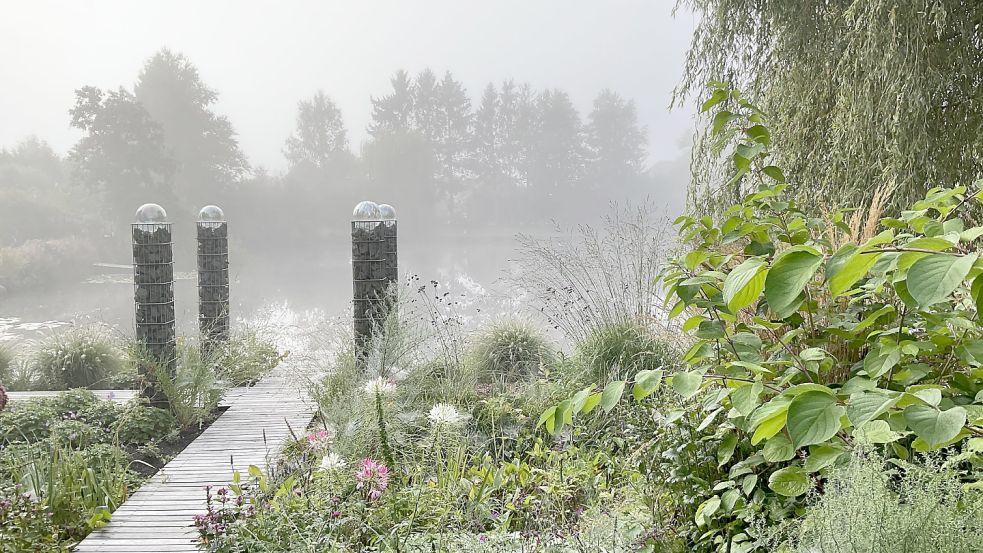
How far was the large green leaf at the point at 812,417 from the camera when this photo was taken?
0.80 m

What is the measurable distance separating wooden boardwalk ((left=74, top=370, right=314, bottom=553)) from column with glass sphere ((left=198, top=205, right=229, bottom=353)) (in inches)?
40.2

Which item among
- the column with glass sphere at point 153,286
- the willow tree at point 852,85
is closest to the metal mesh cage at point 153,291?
the column with glass sphere at point 153,286

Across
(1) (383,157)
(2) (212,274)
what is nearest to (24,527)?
(2) (212,274)

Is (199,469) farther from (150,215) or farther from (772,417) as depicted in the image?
(772,417)

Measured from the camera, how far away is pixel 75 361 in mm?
5523

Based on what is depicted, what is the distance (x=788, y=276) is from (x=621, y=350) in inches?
138

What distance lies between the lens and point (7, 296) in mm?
12531

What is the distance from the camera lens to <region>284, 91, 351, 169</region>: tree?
1769cm

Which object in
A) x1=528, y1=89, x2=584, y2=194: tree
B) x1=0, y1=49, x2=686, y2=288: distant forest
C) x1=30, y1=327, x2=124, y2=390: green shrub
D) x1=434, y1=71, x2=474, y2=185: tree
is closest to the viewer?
x1=30, y1=327, x2=124, y2=390: green shrub

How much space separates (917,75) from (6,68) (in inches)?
710

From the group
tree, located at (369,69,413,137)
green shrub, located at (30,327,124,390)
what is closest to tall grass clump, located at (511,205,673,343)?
green shrub, located at (30,327,124,390)

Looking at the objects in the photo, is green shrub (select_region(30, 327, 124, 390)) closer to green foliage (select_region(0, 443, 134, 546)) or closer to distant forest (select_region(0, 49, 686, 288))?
green foliage (select_region(0, 443, 134, 546))

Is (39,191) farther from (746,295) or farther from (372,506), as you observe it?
(746,295)

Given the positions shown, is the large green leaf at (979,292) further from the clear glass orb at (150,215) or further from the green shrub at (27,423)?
the clear glass orb at (150,215)
